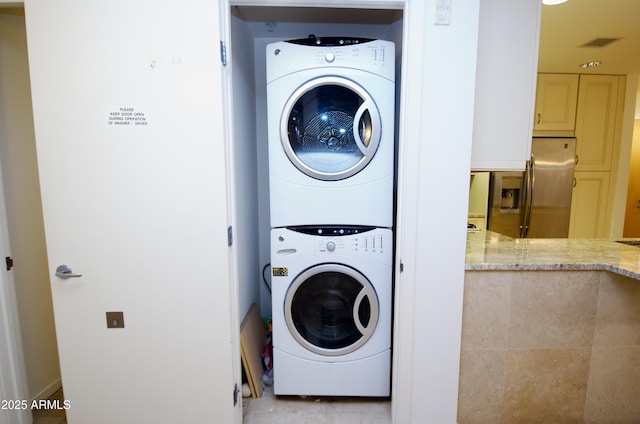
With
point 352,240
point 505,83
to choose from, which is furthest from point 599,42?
point 352,240

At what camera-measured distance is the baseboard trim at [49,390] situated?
167cm

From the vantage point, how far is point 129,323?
1.36 meters

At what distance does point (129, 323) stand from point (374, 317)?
1.23 m

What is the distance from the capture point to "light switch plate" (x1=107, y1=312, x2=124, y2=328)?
135 centimetres

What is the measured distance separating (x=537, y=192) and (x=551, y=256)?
214cm

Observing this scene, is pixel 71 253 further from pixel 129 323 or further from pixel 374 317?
pixel 374 317

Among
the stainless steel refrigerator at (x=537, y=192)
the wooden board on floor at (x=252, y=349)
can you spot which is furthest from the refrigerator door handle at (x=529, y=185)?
the wooden board on floor at (x=252, y=349)

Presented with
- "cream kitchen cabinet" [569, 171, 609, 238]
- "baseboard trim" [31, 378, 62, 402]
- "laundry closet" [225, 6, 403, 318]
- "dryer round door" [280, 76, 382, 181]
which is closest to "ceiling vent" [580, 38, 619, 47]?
"cream kitchen cabinet" [569, 171, 609, 238]

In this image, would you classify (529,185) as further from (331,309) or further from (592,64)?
(331,309)

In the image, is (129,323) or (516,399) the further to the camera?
(516,399)

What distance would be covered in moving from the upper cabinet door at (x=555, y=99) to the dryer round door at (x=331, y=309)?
3097 millimetres

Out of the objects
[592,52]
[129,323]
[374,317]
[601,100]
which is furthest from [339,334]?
[601,100]

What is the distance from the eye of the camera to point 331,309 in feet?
5.60

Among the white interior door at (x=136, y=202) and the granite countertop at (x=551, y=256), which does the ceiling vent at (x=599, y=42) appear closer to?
the granite countertop at (x=551, y=256)
